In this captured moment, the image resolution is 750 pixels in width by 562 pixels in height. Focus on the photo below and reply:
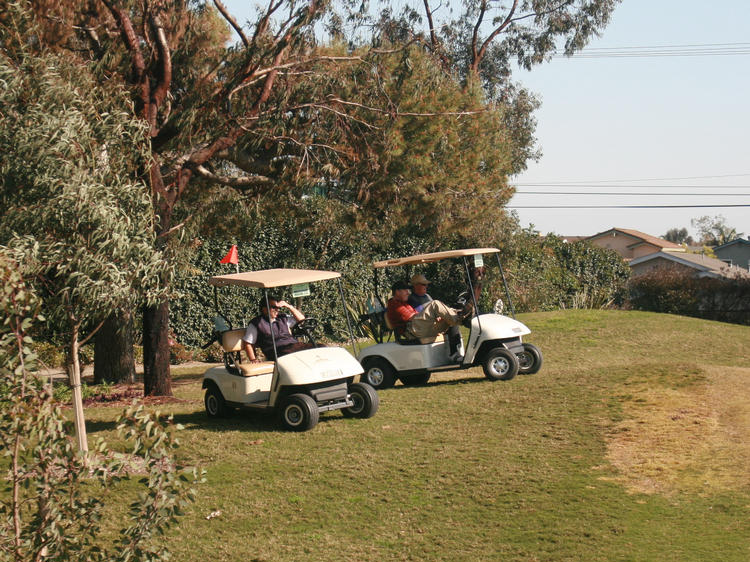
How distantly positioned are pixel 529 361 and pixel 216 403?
16.7ft

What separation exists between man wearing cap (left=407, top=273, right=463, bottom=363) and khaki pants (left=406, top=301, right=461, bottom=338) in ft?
0.54

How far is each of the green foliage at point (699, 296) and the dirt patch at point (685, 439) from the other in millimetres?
17104

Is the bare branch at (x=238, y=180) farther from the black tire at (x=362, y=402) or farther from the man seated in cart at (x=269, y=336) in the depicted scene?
the black tire at (x=362, y=402)

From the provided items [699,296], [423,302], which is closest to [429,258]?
[423,302]

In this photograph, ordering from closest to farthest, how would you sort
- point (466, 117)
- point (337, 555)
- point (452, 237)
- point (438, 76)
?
point (337, 555) → point (438, 76) → point (466, 117) → point (452, 237)

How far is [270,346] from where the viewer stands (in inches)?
400

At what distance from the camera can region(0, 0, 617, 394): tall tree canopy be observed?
471 inches

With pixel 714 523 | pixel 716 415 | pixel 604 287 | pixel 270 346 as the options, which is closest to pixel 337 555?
pixel 714 523

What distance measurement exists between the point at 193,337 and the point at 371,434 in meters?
9.43

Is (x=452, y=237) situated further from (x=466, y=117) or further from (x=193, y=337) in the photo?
A: (x=193, y=337)

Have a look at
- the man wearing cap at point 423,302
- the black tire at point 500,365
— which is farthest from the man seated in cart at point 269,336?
the black tire at point 500,365

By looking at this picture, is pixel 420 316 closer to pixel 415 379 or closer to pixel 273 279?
pixel 415 379

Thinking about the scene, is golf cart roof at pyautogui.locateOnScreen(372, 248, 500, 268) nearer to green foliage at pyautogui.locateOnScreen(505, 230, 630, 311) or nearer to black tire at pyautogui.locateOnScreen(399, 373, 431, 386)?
black tire at pyautogui.locateOnScreen(399, 373, 431, 386)

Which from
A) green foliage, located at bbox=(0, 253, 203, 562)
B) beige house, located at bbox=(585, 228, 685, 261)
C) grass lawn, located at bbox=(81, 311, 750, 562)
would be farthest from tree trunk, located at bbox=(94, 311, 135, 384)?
beige house, located at bbox=(585, 228, 685, 261)
